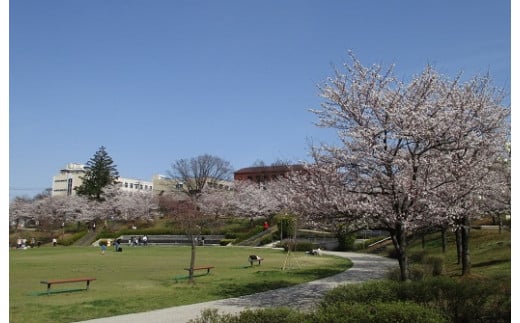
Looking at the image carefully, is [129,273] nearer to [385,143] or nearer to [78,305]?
[78,305]

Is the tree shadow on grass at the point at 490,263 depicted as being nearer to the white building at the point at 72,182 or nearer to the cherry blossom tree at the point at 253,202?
the cherry blossom tree at the point at 253,202

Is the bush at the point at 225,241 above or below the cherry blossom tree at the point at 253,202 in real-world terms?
below

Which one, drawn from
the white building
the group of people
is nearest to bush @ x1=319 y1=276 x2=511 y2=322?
the group of people

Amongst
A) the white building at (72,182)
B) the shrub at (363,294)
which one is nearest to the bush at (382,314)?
the shrub at (363,294)

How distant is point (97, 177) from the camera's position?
89.5 m

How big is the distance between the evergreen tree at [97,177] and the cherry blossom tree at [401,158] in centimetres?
8164

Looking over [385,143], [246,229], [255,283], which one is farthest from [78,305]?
[246,229]

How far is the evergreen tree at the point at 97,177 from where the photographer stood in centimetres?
8825

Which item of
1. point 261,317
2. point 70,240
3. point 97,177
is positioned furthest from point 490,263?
point 97,177

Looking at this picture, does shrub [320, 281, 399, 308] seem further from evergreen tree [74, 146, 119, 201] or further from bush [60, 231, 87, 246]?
evergreen tree [74, 146, 119, 201]

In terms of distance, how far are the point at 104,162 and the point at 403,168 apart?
276 ft

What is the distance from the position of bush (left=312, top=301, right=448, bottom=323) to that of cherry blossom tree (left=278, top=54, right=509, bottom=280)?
4718 millimetres

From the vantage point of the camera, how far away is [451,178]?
39.1ft

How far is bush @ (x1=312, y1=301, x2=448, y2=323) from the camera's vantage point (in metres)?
6.96
